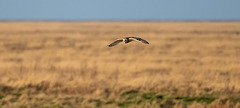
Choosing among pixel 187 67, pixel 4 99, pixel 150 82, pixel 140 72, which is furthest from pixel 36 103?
pixel 187 67

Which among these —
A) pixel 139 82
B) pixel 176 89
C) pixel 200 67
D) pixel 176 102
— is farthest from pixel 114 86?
pixel 200 67

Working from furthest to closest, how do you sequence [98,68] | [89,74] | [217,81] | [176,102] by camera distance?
1. [98,68]
2. [89,74]
3. [217,81]
4. [176,102]

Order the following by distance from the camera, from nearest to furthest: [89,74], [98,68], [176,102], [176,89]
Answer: [176,102]
[176,89]
[89,74]
[98,68]

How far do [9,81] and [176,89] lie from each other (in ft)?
20.8

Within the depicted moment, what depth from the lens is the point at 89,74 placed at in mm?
21000

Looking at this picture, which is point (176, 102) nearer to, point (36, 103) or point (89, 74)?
point (36, 103)

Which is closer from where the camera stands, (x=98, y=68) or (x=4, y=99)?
(x=4, y=99)

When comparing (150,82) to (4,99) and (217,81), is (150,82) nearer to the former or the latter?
(217,81)

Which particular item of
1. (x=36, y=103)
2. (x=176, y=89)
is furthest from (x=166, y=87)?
(x=36, y=103)

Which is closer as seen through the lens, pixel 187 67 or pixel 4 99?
pixel 4 99

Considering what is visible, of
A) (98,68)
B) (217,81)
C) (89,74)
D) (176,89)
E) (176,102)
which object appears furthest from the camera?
(98,68)

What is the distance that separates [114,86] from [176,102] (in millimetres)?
3263

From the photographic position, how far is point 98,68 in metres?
22.6

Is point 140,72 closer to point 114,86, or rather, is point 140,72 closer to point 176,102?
point 114,86
